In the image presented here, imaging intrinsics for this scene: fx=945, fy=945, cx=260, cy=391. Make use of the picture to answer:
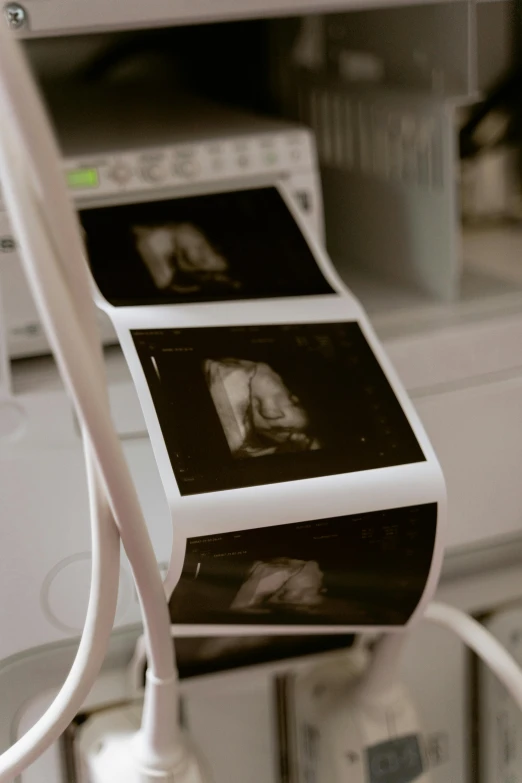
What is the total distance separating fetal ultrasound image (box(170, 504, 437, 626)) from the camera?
1.73ft

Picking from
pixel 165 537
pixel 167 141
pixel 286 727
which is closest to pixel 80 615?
pixel 165 537

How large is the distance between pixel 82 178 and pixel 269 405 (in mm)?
214

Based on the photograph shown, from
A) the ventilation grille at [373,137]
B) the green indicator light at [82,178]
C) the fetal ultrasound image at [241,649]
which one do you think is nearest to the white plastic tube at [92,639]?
the fetal ultrasound image at [241,649]

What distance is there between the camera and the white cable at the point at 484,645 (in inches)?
25.3

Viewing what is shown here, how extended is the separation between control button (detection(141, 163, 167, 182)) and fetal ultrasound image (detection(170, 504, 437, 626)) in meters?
0.28

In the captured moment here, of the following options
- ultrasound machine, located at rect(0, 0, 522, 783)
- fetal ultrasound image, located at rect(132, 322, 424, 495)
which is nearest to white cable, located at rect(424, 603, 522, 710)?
ultrasound machine, located at rect(0, 0, 522, 783)

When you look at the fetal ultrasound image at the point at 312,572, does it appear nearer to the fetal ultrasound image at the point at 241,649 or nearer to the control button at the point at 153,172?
the fetal ultrasound image at the point at 241,649

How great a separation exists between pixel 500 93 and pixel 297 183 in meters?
0.43

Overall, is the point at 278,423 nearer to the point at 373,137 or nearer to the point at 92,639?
the point at 92,639

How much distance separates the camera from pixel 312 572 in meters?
0.55

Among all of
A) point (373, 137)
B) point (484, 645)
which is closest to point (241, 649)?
point (484, 645)

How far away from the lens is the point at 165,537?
2.02 ft

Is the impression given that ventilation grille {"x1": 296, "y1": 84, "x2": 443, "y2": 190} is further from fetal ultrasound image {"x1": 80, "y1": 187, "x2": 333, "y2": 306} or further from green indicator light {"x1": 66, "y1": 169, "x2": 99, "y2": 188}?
green indicator light {"x1": 66, "y1": 169, "x2": 99, "y2": 188}

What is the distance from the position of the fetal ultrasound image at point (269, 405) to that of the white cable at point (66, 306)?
0.23 feet
